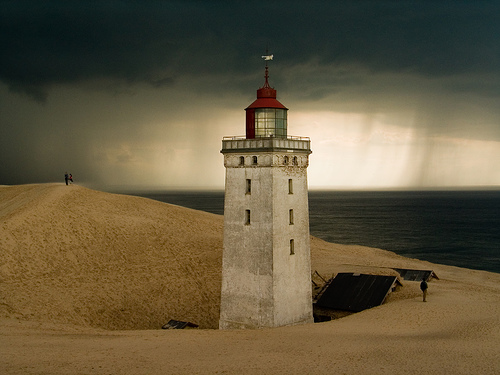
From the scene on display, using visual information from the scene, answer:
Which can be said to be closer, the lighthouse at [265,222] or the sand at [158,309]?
the sand at [158,309]

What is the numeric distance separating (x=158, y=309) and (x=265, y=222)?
13024mm

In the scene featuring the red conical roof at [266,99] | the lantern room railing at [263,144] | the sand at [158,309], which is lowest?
the sand at [158,309]

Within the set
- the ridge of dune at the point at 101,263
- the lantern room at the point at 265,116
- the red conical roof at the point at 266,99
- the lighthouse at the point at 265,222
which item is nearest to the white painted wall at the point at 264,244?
the lighthouse at the point at 265,222

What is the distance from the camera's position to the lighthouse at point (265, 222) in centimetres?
2280

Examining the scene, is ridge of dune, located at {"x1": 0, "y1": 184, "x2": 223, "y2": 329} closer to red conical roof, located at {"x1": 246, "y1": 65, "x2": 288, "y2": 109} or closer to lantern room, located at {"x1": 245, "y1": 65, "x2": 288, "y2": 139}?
lantern room, located at {"x1": 245, "y1": 65, "x2": 288, "y2": 139}

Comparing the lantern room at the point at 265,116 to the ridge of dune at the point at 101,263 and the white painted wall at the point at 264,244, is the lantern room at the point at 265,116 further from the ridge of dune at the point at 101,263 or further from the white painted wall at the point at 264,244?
the ridge of dune at the point at 101,263

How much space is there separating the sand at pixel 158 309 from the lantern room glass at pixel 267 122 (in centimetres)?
982

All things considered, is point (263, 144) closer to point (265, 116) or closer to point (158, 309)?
point (265, 116)

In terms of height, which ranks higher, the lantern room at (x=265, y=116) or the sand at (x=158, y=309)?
the lantern room at (x=265, y=116)

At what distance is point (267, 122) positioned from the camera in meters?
23.7

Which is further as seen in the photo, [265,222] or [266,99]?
[266,99]

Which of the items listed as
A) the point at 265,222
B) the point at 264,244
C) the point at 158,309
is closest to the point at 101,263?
the point at 158,309

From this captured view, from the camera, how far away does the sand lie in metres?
16.4

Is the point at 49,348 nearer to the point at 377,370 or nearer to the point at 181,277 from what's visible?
the point at 377,370
